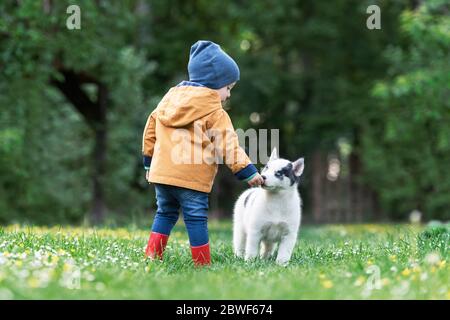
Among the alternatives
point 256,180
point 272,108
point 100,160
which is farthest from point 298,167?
point 272,108

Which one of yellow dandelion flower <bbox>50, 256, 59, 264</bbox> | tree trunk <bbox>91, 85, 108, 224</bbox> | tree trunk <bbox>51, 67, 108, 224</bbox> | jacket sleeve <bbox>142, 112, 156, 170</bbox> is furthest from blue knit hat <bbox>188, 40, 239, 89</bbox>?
tree trunk <bbox>91, 85, 108, 224</bbox>

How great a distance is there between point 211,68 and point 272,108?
18.9 m

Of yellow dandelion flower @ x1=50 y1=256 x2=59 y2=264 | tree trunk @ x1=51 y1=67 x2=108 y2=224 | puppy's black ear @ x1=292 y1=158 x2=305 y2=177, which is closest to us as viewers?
yellow dandelion flower @ x1=50 y1=256 x2=59 y2=264

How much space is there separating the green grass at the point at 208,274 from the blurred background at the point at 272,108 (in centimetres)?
871

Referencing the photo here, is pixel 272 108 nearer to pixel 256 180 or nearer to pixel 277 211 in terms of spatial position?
pixel 277 211

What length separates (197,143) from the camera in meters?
5.95

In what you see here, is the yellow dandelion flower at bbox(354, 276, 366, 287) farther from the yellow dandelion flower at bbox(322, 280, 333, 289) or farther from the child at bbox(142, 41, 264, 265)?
the child at bbox(142, 41, 264, 265)

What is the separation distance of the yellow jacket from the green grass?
0.74 m

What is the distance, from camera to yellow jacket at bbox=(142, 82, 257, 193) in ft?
19.5

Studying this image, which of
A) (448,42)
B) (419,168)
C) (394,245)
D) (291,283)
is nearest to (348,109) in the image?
(419,168)

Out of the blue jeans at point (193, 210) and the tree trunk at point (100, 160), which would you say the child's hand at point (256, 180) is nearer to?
the blue jeans at point (193, 210)

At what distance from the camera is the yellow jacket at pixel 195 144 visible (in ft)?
19.5

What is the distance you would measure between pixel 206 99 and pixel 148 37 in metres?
19.5
